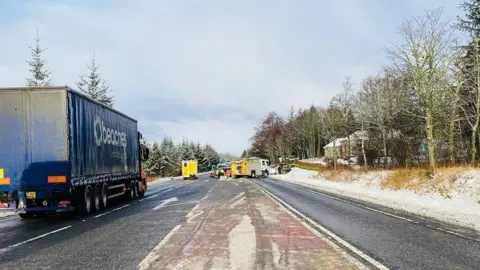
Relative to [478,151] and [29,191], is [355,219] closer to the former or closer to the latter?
[29,191]

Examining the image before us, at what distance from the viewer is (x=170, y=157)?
9606 cm

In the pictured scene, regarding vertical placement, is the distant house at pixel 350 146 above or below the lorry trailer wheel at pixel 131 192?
above

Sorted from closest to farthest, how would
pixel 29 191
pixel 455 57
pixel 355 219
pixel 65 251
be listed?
pixel 65 251 < pixel 355 219 < pixel 29 191 < pixel 455 57

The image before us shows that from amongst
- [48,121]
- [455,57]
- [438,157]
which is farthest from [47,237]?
[438,157]

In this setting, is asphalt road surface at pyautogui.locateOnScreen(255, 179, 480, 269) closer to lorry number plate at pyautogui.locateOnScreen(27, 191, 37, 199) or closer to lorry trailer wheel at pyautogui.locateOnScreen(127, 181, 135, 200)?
lorry number plate at pyautogui.locateOnScreen(27, 191, 37, 199)

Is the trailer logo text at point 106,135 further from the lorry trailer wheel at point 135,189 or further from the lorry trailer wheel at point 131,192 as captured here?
the lorry trailer wheel at point 135,189

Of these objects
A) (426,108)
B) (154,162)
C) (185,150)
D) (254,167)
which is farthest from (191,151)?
(426,108)

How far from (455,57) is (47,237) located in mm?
30429

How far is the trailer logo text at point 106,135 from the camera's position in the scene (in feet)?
55.6

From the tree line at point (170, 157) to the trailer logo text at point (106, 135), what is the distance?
171 ft

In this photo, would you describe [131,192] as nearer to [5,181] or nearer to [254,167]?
[5,181]

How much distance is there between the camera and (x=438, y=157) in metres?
38.2

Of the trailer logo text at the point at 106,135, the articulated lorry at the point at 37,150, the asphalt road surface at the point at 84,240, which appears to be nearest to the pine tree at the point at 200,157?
the trailer logo text at the point at 106,135

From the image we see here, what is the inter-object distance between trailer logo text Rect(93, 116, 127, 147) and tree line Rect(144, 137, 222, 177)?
52.1 meters
